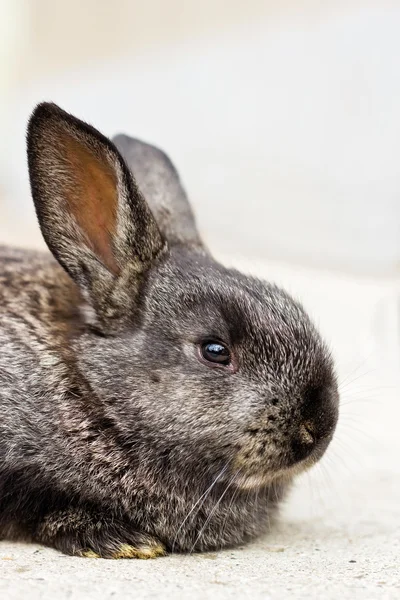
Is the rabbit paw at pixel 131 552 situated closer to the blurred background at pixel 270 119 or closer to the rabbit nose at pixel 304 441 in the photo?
the rabbit nose at pixel 304 441

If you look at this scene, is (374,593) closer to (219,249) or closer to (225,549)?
(225,549)

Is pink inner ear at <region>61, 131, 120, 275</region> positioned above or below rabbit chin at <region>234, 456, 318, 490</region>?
above

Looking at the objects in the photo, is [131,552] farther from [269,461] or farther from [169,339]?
[169,339]

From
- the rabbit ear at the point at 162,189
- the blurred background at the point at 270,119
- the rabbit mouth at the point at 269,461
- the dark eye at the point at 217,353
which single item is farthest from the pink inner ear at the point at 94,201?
the blurred background at the point at 270,119

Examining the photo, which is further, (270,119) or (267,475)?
(270,119)

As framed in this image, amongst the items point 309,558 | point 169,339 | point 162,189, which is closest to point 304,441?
point 309,558

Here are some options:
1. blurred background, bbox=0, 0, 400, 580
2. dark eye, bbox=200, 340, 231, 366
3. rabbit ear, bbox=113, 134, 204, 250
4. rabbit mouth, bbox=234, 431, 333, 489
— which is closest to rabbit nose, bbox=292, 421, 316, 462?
rabbit mouth, bbox=234, 431, 333, 489

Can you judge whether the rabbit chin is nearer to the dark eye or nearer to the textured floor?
the textured floor
